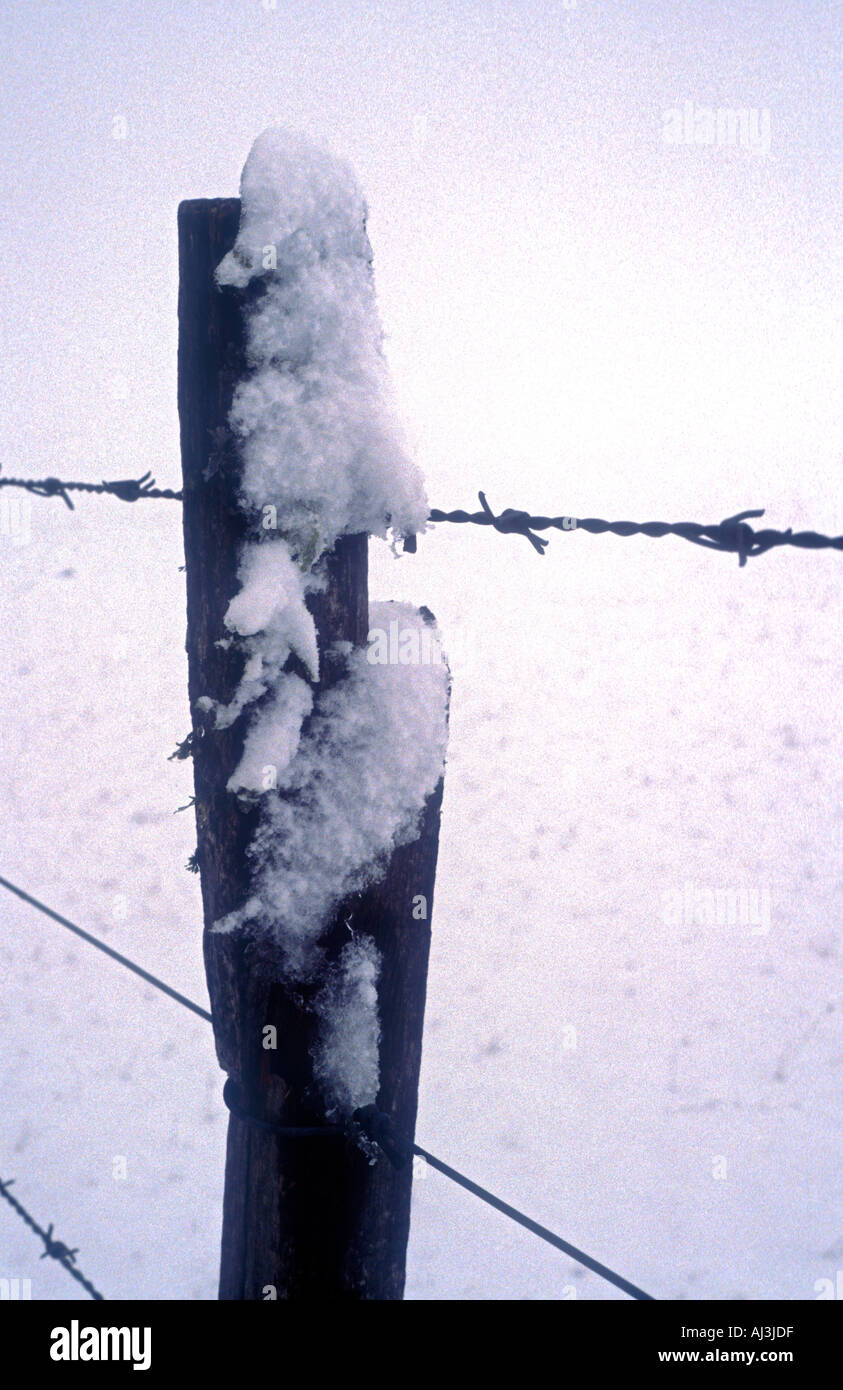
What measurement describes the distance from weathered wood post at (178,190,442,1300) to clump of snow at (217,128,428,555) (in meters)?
0.04

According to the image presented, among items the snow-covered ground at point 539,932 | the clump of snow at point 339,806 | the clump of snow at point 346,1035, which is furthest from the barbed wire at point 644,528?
the snow-covered ground at point 539,932

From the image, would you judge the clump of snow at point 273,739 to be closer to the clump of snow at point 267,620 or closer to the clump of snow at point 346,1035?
the clump of snow at point 267,620

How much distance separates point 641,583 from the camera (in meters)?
13.2

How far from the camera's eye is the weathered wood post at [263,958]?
1.26 metres

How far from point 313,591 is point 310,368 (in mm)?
327

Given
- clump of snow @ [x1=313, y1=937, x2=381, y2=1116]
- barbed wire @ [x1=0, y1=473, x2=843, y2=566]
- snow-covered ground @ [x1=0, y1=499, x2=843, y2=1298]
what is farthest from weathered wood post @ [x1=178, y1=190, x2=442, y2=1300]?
snow-covered ground @ [x1=0, y1=499, x2=843, y2=1298]

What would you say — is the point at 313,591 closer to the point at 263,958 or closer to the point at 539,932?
the point at 263,958

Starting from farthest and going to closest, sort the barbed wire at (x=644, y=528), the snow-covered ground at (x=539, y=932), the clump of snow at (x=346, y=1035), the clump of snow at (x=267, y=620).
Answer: the snow-covered ground at (x=539, y=932) → the clump of snow at (x=346, y=1035) → the clump of snow at (x=267, y=620) → the barbed wire at (x=644, y=528)

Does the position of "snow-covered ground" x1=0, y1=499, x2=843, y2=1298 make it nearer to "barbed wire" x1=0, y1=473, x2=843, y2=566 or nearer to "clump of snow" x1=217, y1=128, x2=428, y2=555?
"barbed wire" x1=0, y1=473, x2=843, y2=566

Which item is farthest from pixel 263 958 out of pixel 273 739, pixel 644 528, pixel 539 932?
pixel 539 932

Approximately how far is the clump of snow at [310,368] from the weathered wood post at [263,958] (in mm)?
39

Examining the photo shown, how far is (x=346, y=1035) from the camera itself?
1.33 metres
